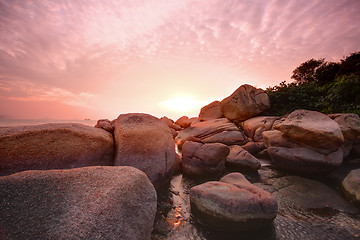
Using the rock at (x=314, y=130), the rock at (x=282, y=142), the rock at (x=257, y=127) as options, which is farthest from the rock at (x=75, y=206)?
the rock at (x=257, y=127)

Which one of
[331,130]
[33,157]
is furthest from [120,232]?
[331,130]

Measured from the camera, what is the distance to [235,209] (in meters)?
3.18

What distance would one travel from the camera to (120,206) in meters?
2.18

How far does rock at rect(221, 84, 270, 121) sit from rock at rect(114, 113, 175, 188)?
828cm

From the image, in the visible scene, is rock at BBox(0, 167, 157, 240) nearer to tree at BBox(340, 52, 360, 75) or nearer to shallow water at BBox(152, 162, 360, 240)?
shallow water at BBox(152, 162, 360, 240)

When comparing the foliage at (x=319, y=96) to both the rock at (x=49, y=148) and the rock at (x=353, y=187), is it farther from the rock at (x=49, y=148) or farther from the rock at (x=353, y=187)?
the rock at (x=49, y=148)

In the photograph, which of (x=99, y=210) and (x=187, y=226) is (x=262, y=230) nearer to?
(x=187, y=226)

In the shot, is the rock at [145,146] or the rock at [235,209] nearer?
the rock at [235,209]

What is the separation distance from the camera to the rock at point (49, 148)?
3.25 metres

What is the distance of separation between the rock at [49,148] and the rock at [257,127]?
28.7 ft

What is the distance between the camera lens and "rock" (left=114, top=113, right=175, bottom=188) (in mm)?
4492

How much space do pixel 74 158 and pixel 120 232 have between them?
2.52 meters

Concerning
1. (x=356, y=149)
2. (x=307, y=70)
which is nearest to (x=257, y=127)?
(x=356, y=149)

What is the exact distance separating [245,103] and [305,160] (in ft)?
20.9
